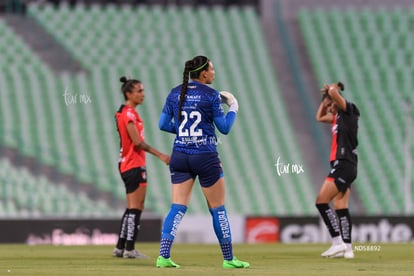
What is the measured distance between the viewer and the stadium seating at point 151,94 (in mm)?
24594

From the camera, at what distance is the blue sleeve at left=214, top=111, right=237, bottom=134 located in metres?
11.2

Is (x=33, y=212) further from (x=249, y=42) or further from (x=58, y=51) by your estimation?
(x=249, y=42)

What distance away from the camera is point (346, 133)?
1434cm

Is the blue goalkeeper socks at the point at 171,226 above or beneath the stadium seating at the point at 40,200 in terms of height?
beneath

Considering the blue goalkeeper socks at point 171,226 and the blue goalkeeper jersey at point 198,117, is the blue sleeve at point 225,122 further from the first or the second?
the blue goalkeeper socks at point 171,226

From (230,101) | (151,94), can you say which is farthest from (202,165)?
(151,94)

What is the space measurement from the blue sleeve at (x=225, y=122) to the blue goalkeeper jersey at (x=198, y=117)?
4 centimetres

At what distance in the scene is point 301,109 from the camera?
27594 millimetres

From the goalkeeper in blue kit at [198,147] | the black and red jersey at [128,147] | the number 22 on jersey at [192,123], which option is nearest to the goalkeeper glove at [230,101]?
the goalkeeper in blue kit at [198,147]

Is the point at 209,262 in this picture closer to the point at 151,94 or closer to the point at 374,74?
the point at 151,94

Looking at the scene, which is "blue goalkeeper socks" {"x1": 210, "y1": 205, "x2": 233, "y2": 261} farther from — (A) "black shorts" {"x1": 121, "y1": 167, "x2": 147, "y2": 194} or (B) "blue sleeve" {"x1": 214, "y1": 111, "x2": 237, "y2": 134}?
(A) "black shorts" {"x1": 121, "y1": 167, "x2": 147, "y2": 194}

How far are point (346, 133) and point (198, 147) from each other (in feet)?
11.7

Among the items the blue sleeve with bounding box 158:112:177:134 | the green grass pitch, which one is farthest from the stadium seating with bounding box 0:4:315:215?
the blue sleeve with bounding box 158:112:177:134

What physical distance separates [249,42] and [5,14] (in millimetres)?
6737
